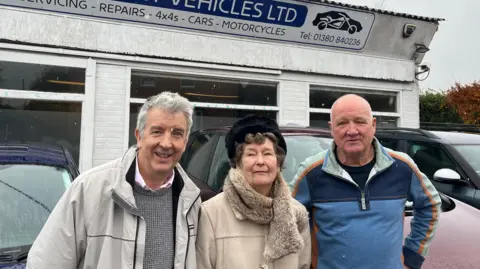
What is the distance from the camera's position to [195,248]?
5.98 ft

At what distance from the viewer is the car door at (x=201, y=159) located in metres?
3.65

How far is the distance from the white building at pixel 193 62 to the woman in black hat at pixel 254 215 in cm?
549

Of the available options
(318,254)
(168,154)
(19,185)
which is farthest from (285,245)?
(19,185)

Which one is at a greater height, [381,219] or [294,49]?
[294,49]

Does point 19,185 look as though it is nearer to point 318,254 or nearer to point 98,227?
point 98,227

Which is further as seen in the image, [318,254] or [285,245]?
[318,254]

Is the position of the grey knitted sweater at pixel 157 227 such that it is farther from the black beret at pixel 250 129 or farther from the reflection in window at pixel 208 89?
the reflection in window at pixel 208 89

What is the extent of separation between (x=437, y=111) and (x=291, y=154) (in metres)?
16.1

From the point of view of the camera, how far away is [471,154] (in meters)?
4.57

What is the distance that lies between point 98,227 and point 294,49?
7259 millimetres

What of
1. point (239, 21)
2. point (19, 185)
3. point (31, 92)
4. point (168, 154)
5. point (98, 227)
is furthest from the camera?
point (239, 21)

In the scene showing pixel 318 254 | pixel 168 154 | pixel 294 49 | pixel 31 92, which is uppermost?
pixel 294 49

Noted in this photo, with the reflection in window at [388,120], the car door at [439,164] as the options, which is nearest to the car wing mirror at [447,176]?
the car door at [439,164]

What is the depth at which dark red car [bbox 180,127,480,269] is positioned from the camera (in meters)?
2.82
